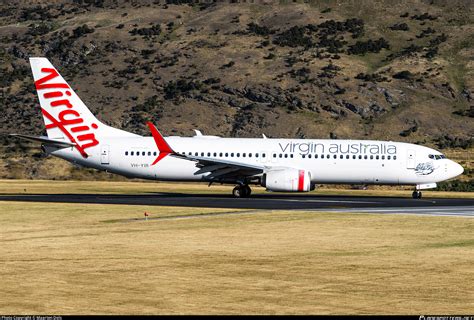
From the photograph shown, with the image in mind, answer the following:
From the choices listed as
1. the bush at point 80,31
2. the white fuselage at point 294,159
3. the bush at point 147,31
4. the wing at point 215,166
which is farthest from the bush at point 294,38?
the wing at point 215,166

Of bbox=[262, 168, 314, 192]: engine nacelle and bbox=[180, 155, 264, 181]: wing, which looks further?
bbox=[180, 155, 264, 181]: wing

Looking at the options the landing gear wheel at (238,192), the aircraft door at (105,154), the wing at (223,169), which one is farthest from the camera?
the aircraft door at (105,154)

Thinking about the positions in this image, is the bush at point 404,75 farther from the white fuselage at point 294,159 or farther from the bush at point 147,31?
the white fuselage at point 294,159

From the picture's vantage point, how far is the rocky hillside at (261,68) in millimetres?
119625

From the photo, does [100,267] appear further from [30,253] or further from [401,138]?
[401,138]

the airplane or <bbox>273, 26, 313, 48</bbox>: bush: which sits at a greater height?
<bbox>273, 26, 313, 48</bbox>: bush

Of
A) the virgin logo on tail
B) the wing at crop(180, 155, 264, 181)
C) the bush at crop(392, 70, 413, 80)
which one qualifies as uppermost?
the bush at crop(392, 70, 413, 80)

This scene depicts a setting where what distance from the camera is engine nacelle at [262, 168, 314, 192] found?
52250mm

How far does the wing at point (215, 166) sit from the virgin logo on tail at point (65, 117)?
471 cm

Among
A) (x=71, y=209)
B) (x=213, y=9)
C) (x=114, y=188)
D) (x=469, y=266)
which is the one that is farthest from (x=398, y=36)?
(x=469, y=266)

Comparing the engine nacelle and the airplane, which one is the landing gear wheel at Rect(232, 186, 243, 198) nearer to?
the airplane

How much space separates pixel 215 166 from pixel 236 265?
103 feet

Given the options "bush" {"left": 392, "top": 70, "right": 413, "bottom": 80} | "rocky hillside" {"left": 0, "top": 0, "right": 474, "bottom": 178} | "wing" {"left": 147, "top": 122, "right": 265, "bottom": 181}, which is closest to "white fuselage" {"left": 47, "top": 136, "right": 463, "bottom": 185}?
"wing" {"left": 147, "top": 122, "right": 265, "bottom": 181}

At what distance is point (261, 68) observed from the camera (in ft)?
429
